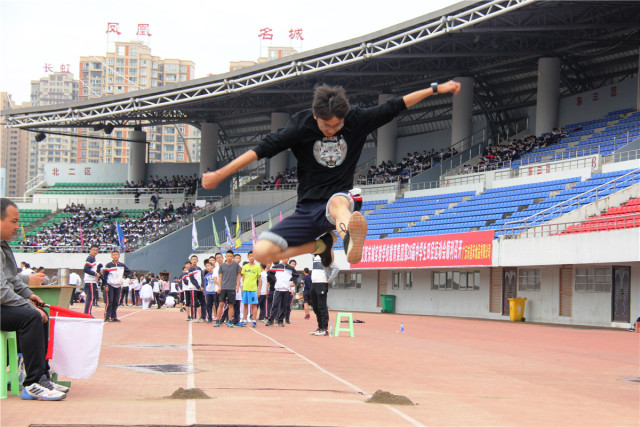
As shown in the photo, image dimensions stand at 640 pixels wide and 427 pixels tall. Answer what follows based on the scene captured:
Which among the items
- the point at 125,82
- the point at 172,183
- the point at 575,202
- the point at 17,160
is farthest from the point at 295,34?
the point at 17,160

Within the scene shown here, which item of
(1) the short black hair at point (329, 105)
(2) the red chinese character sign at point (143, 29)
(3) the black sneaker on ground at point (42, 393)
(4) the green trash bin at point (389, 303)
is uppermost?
(2) the red chinese character sign at point (143, 29)

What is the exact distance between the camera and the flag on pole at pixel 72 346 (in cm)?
777

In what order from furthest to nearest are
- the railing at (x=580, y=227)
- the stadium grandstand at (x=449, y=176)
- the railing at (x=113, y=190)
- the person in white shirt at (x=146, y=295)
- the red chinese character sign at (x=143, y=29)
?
the red chinese character sign at (x=143, y=29), the railing at (x=113, y=190), the person in white shirt at (x=146, y=295), the stadium grandstand at (x=449, y=176), the railing at (x=580, y=227)

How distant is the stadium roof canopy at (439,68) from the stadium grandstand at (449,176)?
130mm

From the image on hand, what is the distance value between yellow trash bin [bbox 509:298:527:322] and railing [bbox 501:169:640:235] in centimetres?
254

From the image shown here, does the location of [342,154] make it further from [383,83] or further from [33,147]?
[33,147]

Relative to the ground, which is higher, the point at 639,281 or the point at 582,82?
the point at 582,82

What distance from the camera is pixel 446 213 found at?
3812cm

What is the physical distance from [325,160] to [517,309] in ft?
81.1

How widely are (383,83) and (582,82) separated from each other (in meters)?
11.9

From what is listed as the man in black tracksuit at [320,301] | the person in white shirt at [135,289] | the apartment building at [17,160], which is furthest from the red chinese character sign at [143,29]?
the apartment building at [17,160]

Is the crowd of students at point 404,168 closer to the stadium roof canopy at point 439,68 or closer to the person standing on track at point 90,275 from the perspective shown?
the stadium roof canopy at point 439,68

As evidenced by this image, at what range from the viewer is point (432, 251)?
34094 millimetres

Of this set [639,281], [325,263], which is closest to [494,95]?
[639,281]
